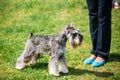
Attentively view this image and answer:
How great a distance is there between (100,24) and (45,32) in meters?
3.59

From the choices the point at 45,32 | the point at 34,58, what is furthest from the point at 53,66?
the point at 45,32

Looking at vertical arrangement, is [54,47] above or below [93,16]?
below

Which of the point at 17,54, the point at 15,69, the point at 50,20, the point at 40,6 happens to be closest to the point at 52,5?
the point at 40,6

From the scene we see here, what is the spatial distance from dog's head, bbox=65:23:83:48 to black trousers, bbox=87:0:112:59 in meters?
1.00

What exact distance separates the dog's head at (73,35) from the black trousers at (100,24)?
999mm

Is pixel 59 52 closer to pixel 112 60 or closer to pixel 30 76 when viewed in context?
pixel 30 76

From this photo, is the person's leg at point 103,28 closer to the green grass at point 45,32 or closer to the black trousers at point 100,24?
the black trousers at point 100,24

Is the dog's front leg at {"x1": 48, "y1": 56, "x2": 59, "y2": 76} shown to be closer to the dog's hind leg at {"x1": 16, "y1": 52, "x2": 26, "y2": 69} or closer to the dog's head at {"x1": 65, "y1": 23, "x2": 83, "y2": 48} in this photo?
the dog's head at {"x1": 65, "y1": 23, "x2": 83, "y2": 48}

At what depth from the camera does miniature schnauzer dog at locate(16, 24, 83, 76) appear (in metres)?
7.19

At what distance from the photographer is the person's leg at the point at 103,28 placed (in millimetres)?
7652

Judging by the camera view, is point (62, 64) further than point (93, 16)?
No

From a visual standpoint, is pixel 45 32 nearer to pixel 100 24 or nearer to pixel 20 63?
pixel 20 63

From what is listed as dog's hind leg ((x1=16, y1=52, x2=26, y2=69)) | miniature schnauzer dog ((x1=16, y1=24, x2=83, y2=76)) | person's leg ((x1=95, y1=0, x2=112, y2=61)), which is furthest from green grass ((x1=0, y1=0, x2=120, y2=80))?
person's leg ((x1=95, y1=0, x2=112, y2=61))

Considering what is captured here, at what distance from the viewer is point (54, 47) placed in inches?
291
